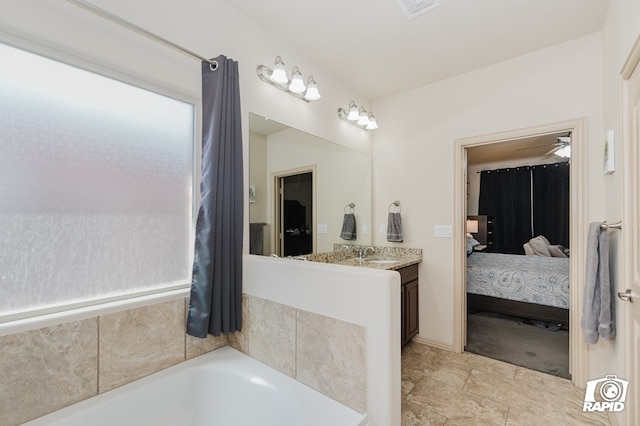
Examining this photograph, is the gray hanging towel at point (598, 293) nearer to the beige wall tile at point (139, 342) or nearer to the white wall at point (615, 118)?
the white wall at point (615, 118)

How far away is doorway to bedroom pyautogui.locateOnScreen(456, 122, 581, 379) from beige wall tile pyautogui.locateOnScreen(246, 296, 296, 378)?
192 centimetres

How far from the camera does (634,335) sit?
1364 mm

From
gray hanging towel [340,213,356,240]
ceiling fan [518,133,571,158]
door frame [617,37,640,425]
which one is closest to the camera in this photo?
door frame [617,37,640,425]

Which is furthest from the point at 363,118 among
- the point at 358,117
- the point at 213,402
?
the point at 213,402

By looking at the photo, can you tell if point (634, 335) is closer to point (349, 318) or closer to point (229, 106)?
point (349, 318)

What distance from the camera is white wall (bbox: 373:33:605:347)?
85.0 inches

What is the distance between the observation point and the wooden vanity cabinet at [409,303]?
2.57 m

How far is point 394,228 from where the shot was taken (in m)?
3.02

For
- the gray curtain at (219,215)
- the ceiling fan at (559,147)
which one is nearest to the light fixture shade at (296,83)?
the gray curtain at (219,215)

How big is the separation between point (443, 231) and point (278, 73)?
6.79 ft

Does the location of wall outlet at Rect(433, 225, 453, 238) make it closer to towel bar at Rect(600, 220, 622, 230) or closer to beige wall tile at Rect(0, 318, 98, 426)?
towel bar at Rect(600, 220, 622, 230)

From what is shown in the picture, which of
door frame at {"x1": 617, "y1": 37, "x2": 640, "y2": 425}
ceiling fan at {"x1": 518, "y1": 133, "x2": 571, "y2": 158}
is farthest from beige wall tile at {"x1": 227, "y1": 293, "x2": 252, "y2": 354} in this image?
ceiling fan at {"x1": 518, "y1": 133, "x2": 571, "y2": 158}

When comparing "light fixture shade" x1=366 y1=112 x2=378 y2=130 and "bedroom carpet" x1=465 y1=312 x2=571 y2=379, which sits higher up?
"light fixture shade" x1=366 y1=112 x2=378 y2=130

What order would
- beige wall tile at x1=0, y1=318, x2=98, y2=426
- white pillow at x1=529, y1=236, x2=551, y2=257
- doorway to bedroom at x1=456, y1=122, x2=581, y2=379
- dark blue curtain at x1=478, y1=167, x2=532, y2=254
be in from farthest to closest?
dark blue curtain at x1=478, y1=167, x2=532, y2=254 → white pillow at x1=529, y1=236, x2=551, y2=257 → doorway to bedroom at x1=456, y1=122, x2=581, y2=379 → beige wall tile at x1=0, y1=318, x2=98, y2=426
